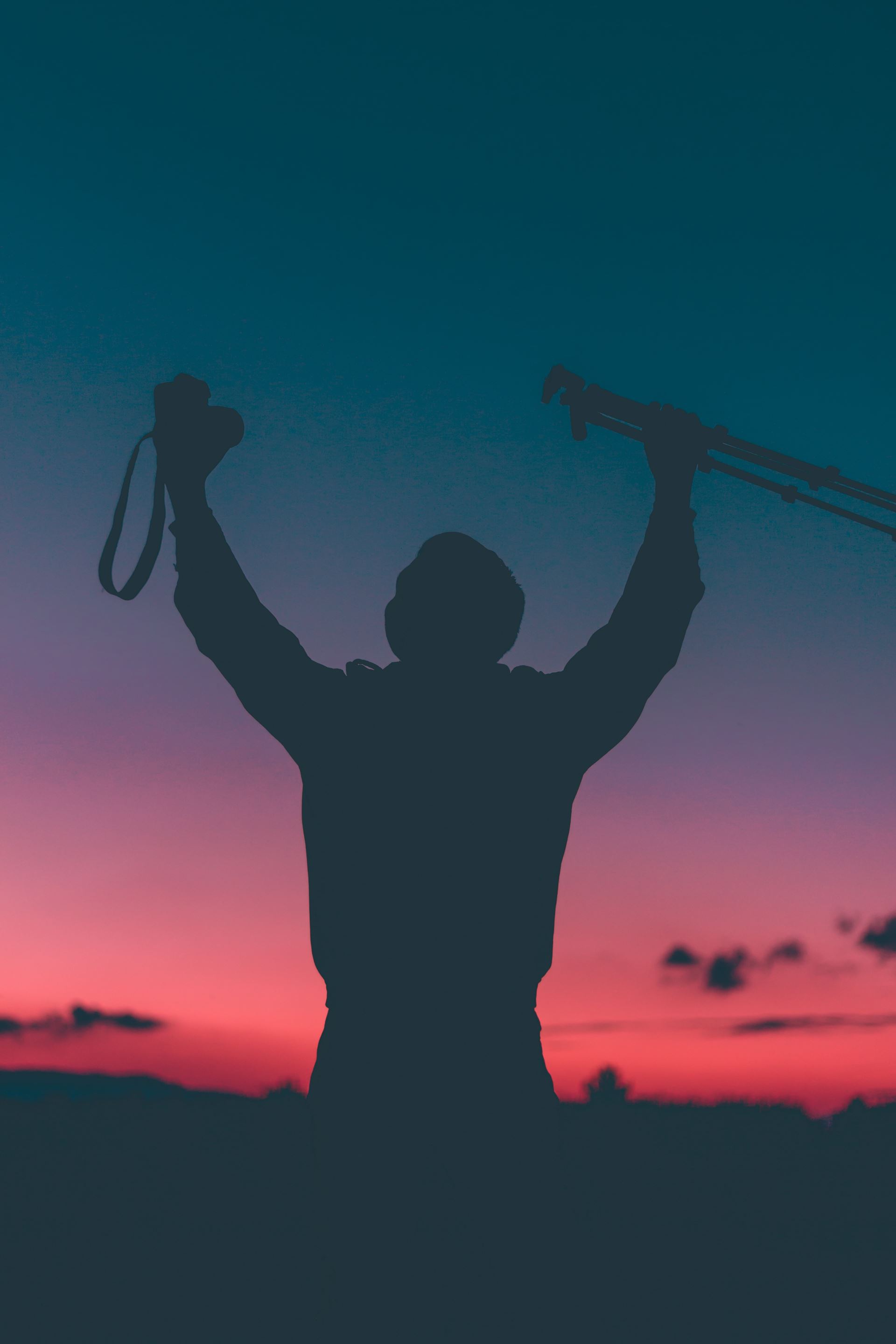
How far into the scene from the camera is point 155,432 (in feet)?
11.8

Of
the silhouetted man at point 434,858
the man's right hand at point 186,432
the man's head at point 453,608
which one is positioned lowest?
the silhouetted man at point 434,858

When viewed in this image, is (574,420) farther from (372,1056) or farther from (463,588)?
(372,1056)

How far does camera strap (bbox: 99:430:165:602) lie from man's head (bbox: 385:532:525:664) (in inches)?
40.4

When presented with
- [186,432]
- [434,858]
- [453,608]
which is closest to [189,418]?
[186,432]

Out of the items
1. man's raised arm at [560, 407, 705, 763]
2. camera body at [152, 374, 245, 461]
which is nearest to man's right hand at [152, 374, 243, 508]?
camera body at [152, 374, 245, 461]

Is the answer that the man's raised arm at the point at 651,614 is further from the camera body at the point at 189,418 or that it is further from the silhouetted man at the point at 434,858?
the camera body at the point at 189,418

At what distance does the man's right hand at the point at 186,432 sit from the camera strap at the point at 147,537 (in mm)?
67

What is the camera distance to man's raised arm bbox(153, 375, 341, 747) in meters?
3.27

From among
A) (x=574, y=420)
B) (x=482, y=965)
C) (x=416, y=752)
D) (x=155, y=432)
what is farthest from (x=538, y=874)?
(x=155, y=432)

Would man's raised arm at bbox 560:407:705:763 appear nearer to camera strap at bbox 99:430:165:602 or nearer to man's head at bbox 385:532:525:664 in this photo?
man's head at bbox 385:532:525:664

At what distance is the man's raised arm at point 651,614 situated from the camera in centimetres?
337

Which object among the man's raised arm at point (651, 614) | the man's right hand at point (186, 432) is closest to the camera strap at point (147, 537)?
the man's right hand at point (186, 432)

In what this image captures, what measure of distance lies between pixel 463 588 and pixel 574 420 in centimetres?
97

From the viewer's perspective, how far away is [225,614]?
331cm
